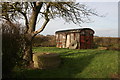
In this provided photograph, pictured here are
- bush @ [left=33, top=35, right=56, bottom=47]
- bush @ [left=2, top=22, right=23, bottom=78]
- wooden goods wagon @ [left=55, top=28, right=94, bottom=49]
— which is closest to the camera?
bush @ [left=2, top=22, right=23, bottom=78]

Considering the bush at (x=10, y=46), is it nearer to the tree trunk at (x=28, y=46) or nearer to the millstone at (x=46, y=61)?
the tree trunk at (x=28, y=46)

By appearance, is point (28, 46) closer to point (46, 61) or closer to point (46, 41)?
point (46, 61)

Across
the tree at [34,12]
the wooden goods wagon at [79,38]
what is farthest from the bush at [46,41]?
the tree at [34,12]

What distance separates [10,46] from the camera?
5.04 m

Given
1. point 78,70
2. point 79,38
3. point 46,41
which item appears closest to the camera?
point 78,70

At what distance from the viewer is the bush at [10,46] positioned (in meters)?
4.90

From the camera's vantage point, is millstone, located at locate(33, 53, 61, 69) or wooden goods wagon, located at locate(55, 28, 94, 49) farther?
wooden goods wagon, located at locate(55, 28, 94, 49)

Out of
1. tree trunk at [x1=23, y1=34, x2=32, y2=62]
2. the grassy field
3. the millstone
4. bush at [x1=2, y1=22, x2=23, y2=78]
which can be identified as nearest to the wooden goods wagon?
the grassy field

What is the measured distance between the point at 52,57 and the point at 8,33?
337cm

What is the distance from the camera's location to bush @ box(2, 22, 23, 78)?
490cm

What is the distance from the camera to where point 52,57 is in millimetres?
7789

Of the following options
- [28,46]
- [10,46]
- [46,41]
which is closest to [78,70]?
[28,46]

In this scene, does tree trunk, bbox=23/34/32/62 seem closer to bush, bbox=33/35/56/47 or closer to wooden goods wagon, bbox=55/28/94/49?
wooden goods wagon, bbox=55/28/94/49

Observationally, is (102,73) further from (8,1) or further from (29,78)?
(8,1)
